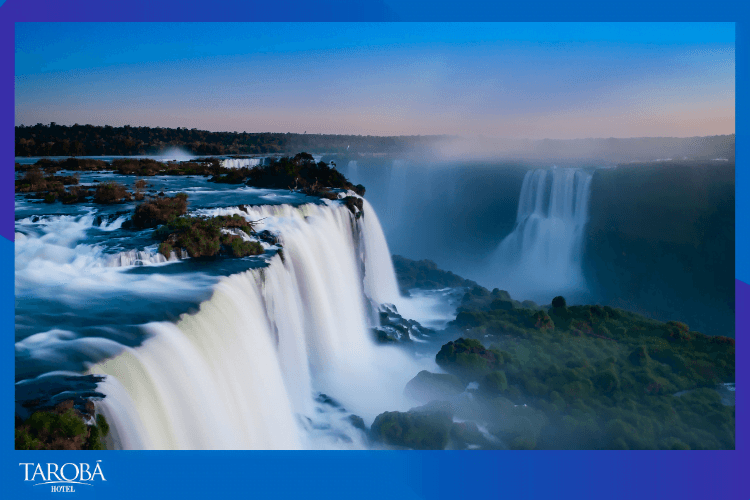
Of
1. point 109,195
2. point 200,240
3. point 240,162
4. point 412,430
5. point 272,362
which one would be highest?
point 240,162

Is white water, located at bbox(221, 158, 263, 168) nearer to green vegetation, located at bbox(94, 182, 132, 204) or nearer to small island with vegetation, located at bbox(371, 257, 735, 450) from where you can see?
green vegetation, located at bbox(94, 182, 132, 204)

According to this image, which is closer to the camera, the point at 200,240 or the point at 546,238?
the point at 200,240

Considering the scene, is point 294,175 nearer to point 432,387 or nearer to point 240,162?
point 240,162

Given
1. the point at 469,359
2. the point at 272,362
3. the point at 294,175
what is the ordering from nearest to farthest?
1. the point at 272,362
2. the point at 469,359
3. the point at 294,175

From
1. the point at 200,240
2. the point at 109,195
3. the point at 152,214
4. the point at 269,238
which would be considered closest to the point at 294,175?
the point at 109,195

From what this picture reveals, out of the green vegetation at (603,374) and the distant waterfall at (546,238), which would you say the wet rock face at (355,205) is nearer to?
the green vegetation at (603,374)

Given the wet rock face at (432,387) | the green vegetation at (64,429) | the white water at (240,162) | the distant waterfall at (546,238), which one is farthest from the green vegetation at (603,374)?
the distant waterfall at (546,238)
